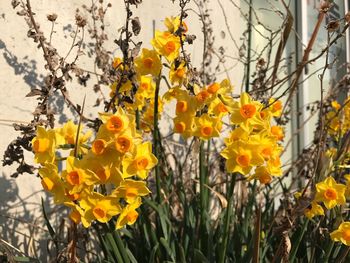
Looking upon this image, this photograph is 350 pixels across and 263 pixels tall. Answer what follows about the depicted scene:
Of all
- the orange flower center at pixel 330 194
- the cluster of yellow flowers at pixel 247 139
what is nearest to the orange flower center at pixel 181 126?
the cluster of yellow flowers at pixel 247 139

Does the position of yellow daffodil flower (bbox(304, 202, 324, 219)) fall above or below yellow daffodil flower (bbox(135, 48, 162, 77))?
below

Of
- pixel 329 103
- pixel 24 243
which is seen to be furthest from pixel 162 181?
pixel 329 103

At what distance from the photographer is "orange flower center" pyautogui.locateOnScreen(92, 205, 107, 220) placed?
3.56 ft

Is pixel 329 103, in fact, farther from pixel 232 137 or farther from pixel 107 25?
pixel 232 137

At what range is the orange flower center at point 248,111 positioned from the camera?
1197 millimetres

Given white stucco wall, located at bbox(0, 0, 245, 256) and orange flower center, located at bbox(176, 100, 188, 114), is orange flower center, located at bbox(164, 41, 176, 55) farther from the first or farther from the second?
white stucco wall, located at bbox(0, 0, 245, 256)

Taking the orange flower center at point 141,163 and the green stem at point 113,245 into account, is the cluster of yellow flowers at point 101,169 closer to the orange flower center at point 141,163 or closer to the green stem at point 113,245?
the orange flower center at point 141,163

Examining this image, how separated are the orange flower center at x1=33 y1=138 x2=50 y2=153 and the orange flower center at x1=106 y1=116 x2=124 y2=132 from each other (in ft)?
0.55

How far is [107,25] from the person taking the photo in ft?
7.28

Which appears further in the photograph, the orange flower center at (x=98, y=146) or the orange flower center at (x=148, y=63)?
the orange flower center at (x=148, y=63)

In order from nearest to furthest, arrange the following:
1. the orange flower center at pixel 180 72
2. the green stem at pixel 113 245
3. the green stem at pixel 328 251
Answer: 1. the green stem at pixel 113 245
2. the orange flower center at pixel 180 72
3. the green stem at pixel 328 251

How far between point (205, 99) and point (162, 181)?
1.89 feet

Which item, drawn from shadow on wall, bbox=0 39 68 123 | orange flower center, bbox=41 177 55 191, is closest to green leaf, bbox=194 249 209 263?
orange flower center, bbox=41 177 55 191

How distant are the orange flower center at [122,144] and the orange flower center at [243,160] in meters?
0.30
